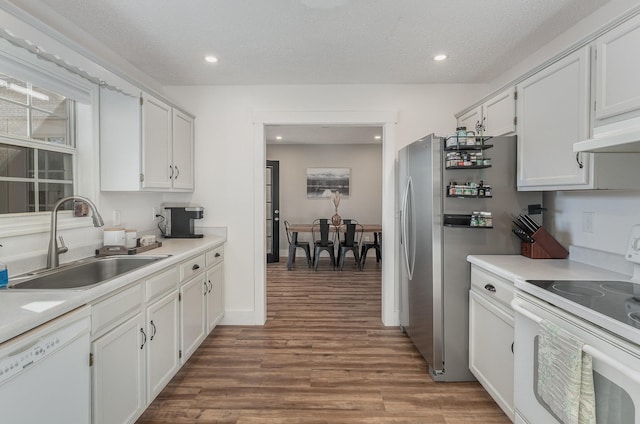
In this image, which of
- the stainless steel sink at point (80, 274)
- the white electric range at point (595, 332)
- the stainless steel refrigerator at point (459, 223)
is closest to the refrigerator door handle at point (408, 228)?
the stainless steel refrigerator at point (459, 223)

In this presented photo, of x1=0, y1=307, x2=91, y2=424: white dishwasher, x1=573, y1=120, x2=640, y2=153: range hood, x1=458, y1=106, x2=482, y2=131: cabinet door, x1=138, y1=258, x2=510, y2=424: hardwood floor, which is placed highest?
x1=458, y1=106, x2=482, y2=131: cabinet door

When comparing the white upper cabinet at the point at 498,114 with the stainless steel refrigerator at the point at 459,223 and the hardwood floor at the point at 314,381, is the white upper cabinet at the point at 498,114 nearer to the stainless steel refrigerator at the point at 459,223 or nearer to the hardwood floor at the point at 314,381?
the stainless steel refrigerator at the point at 459,223

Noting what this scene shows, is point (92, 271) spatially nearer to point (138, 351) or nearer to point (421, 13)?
point (138, 351)

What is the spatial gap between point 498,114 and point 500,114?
31 millimetres

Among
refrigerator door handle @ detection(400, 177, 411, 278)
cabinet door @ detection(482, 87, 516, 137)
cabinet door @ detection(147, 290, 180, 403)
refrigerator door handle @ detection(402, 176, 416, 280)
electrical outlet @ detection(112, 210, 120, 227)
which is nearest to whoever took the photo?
cabinet door @ detection(147, 290, 180, 403)

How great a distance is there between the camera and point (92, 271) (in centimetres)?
204

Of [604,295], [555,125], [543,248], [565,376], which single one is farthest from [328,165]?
[565,376]

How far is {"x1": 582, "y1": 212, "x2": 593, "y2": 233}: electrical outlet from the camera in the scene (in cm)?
196

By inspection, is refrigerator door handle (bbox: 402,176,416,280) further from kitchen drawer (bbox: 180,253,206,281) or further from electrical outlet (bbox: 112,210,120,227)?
electrical outlet (bbox: 112,210,120,227)

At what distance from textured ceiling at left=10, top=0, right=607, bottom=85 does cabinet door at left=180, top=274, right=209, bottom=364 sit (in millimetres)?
1846

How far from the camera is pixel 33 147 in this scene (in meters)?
1.94

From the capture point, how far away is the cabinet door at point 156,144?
7.95 ft

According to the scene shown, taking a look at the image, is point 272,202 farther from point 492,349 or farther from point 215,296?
point 492,349

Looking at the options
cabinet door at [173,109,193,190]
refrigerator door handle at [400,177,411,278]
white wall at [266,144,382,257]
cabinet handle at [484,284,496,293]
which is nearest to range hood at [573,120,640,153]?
cabinet handle at [484,284,496,293]
